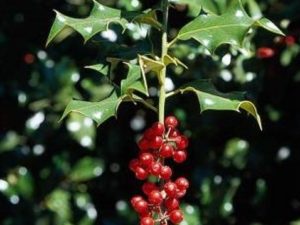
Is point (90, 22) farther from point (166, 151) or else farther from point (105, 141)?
point (105, 141)

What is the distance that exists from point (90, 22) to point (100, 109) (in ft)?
0.61

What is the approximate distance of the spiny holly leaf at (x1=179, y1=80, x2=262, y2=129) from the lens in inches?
59.4

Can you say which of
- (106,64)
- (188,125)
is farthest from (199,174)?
(106,64)

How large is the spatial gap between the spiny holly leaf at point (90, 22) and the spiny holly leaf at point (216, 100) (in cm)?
19

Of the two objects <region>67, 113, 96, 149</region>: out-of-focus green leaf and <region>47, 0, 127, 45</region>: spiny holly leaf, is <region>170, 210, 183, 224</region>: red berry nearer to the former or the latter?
<region>47, 0, 127, 45</region>: spiny holly leaf

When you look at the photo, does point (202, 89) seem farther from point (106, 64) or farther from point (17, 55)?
point (17, 55)

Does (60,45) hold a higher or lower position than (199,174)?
higher

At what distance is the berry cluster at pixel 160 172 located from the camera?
1.49 m

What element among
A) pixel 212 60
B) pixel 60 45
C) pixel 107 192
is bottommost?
pixel 107 192

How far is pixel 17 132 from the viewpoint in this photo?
9.57ft

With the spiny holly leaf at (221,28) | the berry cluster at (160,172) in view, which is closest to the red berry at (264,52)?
the spiny holly leaf at (221,28)

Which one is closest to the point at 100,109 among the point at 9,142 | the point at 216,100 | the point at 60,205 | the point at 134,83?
the point at 134,83

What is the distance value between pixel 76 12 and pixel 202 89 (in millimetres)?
→ 1315

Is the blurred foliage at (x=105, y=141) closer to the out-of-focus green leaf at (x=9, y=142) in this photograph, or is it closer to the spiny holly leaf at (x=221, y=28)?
the out-of-focus green leaf at (x=9, y=142)
